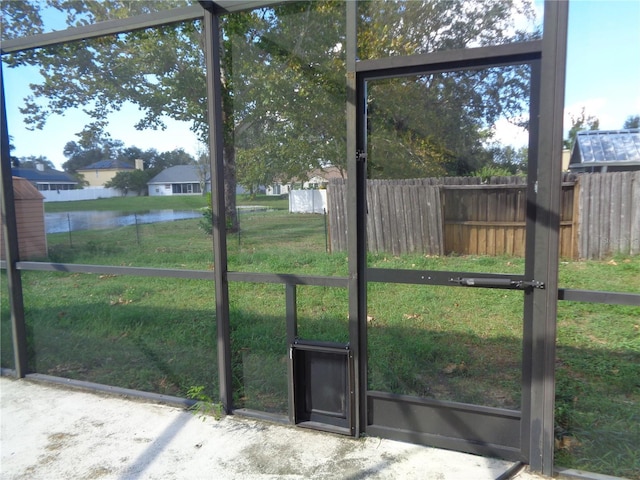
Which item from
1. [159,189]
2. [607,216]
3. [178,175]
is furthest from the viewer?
[159,189]

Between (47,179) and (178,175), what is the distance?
1273 millimetres

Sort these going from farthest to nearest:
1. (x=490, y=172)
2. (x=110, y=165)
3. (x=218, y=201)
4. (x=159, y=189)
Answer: (x=110, y=165) < (x=159, y=189) < (x=218, y=201) < (x=490, y=172)

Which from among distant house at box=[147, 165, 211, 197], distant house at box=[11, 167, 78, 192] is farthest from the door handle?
distant house at box=[11, 167, 78, 192]

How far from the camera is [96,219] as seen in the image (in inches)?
144

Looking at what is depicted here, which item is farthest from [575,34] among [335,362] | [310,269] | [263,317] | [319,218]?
[263,317]

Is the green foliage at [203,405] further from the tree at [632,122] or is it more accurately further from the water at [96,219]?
the tree at [632,122]

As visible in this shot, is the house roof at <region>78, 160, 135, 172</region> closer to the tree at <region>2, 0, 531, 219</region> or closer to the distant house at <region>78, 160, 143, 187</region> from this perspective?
the distant house at <region>78, 160, 143, 187</region>

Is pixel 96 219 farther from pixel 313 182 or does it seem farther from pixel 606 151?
pixel 606 151

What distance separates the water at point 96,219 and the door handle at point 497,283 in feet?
6.94

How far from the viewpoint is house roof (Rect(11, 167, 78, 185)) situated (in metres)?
3.69

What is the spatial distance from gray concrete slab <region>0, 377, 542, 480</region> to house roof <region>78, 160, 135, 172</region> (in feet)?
5.73

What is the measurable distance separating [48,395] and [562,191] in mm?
3636

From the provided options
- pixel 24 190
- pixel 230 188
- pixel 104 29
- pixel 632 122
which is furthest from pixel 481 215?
pixel 24 190

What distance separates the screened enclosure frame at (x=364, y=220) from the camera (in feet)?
7.19
